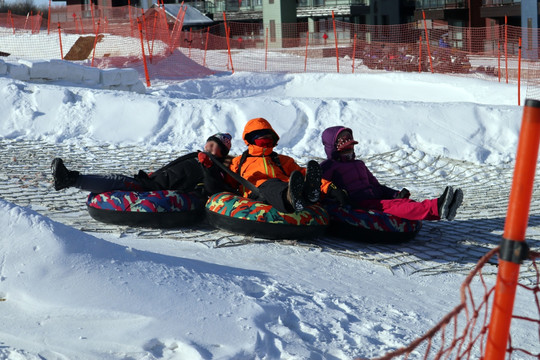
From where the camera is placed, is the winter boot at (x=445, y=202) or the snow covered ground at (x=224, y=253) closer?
the snow covered ground at (x=224, y=253)

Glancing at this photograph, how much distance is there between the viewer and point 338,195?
583cm

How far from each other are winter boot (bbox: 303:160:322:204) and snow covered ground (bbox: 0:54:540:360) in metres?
0.47

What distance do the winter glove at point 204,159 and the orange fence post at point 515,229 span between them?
4.07 m

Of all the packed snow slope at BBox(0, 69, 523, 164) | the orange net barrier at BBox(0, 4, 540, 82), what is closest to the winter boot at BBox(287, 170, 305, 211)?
the packed snow slope at BBox(0, 69, 523, 164)

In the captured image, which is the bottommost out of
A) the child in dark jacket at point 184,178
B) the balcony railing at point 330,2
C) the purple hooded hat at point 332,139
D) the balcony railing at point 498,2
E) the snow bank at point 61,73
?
the child in dark jacket at point 184,178

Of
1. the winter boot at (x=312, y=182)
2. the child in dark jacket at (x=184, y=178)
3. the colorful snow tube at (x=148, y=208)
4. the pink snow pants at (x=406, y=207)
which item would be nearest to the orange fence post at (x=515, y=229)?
the winter boot at (x=312, y=182)

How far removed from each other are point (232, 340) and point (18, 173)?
5643 mm

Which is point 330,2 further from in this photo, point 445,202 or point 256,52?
point 445,202

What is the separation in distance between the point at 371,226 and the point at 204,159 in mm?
1497

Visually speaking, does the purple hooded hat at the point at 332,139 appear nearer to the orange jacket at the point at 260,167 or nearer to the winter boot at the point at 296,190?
the orange jacket at the point at 260,167

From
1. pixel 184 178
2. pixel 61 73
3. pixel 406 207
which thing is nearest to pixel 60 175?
pixel 184 178

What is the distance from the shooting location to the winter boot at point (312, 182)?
4.97 metres

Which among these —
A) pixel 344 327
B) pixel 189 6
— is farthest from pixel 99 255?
pixel 189 6

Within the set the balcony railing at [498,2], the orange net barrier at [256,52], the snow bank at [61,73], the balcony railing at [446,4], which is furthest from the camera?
the balcony railing at [446,4]
